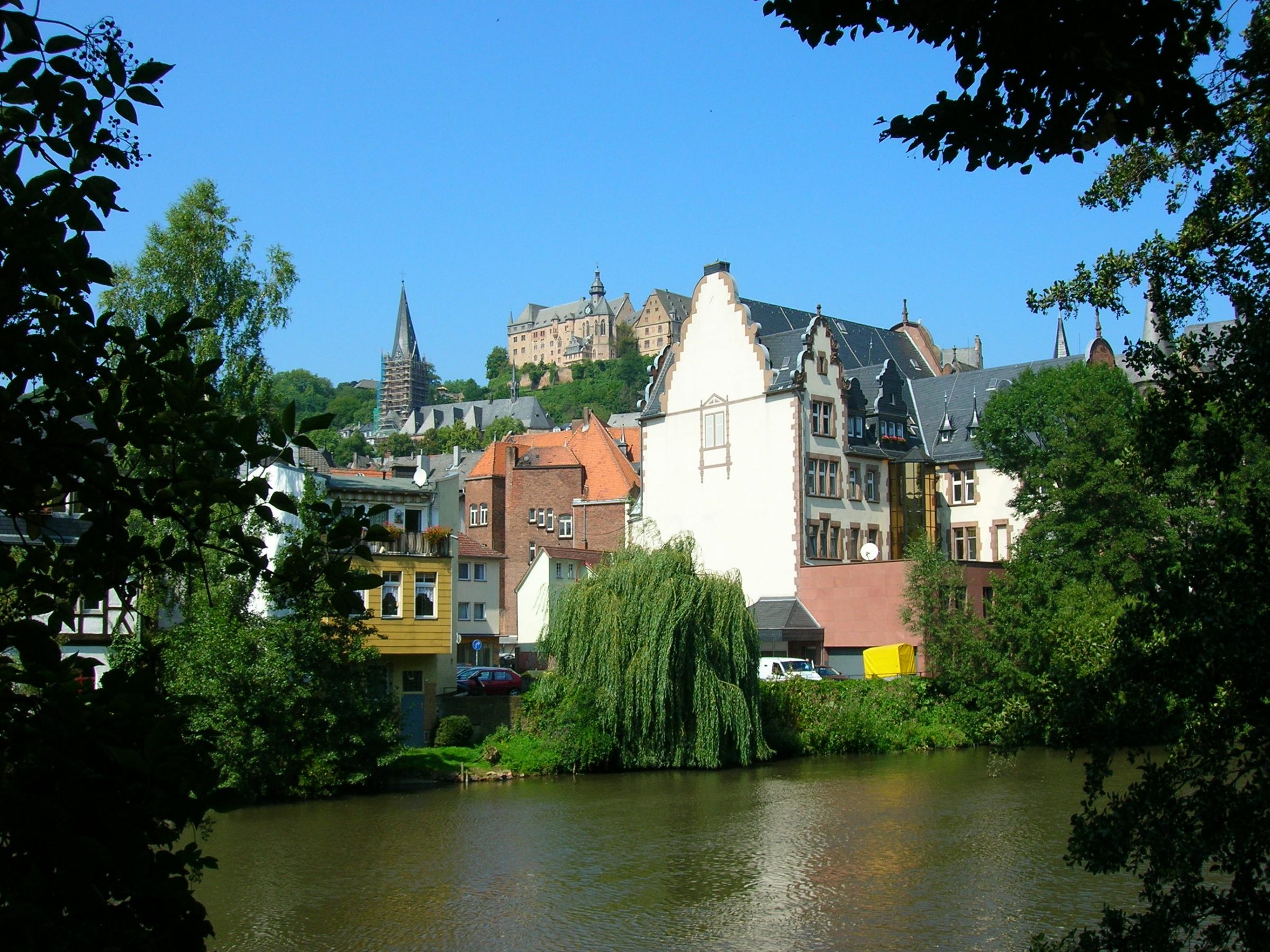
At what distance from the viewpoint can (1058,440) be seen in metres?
51.0

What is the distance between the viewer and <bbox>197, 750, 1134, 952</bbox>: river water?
1892 centimetres

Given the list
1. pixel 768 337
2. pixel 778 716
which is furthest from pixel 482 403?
pixel 778 716

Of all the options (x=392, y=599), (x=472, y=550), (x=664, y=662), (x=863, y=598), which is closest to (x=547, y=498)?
(x=472, y=550)

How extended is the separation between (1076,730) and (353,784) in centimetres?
2746

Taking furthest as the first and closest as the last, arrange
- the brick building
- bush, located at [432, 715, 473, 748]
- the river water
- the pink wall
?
the brick building < the pink wall < bush, located at [432, 715, 473, 748] < the river water

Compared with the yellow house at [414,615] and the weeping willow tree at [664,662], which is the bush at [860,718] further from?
the yellow house at [414,615]

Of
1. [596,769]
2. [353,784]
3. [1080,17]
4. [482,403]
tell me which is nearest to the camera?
[1080,17]

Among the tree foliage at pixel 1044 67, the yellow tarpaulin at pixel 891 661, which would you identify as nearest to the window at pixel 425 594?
the yellow tarpaulin at pixel 891 661

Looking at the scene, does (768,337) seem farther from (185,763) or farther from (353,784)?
(185,763)

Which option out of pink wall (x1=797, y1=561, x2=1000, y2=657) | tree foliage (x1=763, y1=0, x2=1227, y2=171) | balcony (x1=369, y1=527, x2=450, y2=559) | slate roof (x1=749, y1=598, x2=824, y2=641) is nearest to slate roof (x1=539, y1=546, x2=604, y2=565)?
slate roof (x1=749, y1=598, x2=824, y2=641)

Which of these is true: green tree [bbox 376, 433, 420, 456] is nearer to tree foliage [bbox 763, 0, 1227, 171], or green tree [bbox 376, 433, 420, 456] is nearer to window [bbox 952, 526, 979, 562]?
window [bbox 952, 526, 979, 562]

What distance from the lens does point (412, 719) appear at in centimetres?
3950

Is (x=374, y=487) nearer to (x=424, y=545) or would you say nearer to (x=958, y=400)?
(x=424, y=545)

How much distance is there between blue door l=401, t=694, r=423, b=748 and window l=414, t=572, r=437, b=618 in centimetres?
266
